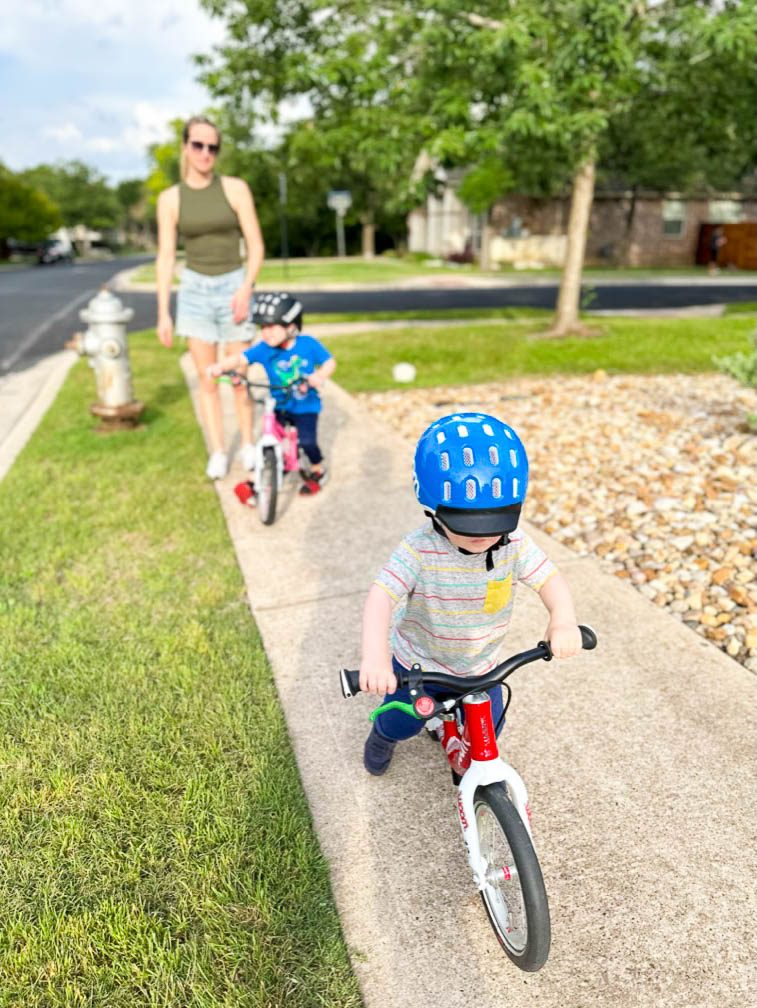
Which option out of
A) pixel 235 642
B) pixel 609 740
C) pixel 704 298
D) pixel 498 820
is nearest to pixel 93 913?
pixel 498 820

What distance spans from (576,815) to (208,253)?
4.20 metres

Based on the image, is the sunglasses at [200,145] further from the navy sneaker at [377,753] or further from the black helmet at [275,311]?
the navy sneaker at [377,753]

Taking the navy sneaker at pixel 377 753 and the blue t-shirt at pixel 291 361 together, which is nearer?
the navy sneaker at pixel 377 753

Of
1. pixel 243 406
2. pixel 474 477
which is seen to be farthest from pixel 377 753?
pixel 243 406

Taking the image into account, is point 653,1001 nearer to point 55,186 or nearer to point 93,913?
point 93,913

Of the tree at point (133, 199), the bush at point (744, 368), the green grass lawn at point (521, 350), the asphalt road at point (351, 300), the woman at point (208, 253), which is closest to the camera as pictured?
the woman at point (208, 253)

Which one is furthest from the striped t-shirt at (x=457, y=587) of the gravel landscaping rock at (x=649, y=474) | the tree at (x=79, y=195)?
the tree at (x=79, y=195)

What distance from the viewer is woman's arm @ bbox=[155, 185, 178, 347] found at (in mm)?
4809

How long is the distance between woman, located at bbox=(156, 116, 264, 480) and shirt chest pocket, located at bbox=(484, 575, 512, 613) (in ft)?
10.2

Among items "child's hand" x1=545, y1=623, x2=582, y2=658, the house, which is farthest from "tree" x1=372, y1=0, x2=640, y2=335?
the house

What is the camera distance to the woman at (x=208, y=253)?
15.7 ft

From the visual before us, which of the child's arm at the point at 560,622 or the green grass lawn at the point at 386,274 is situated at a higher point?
the child's arm at the point at 560,622

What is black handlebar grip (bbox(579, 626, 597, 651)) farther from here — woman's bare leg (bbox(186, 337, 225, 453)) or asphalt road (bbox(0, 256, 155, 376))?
asphalt road (bbox(0, 256, 155, 376))

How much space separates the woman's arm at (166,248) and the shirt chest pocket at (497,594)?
353 centimetres
